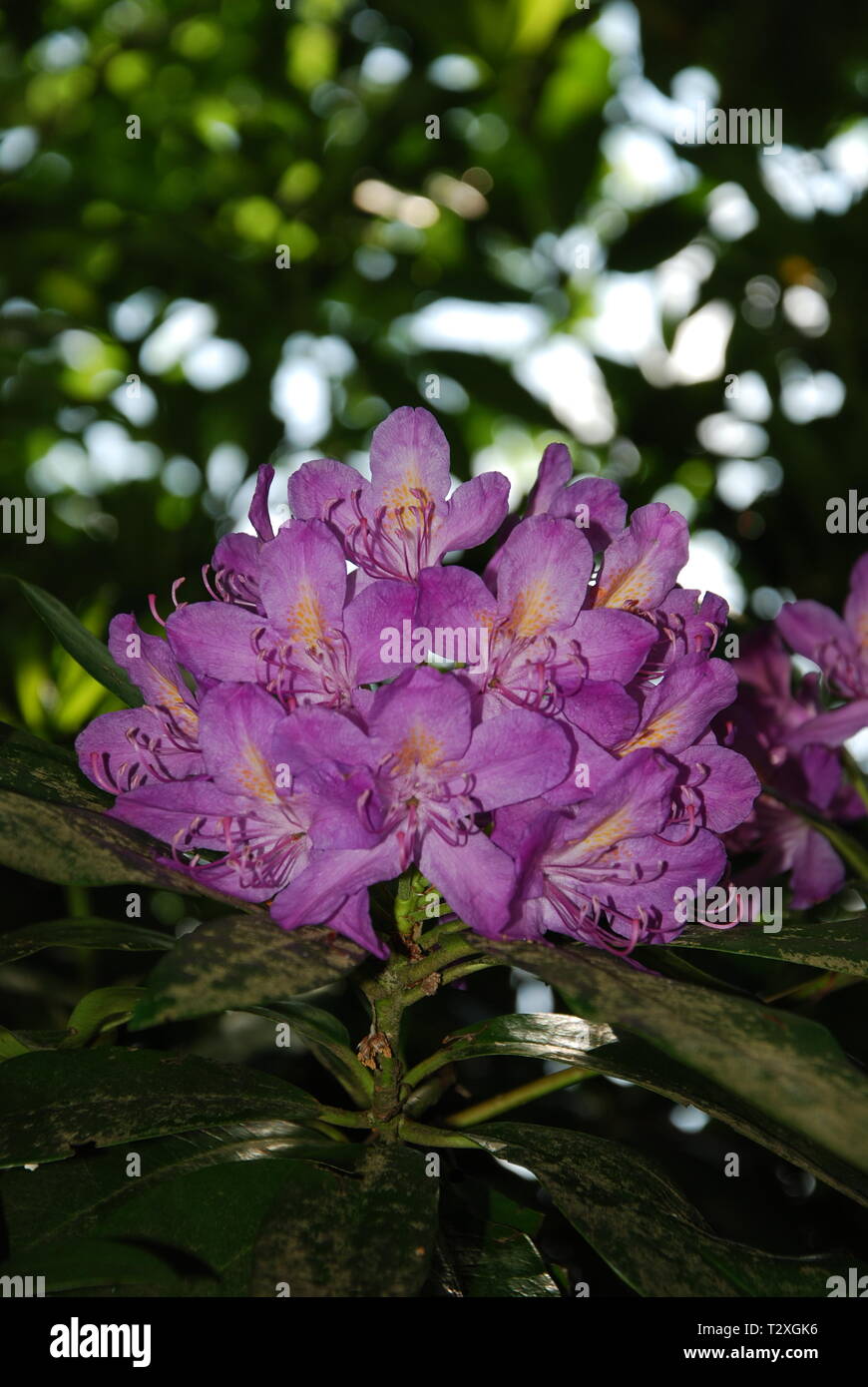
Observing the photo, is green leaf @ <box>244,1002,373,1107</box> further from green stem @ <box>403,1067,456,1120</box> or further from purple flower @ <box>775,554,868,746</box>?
purple flower @ <box>775,554,868,746</box>

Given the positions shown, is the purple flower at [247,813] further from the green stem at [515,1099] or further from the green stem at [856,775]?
the green stem at [856,775]

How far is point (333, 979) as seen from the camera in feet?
1.92

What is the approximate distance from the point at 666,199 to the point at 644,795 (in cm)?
144

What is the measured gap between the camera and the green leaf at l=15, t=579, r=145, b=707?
0.87 m

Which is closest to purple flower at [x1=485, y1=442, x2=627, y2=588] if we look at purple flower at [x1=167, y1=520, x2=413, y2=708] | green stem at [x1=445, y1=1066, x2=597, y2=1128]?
purple flower at [x1=167, y1=520, x2=413, y2=708]

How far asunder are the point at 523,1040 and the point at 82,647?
443 millimetres

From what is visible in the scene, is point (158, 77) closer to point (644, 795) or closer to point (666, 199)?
point (666, 199)

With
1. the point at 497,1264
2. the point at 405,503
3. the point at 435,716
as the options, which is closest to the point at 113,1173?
the point at 497,1264

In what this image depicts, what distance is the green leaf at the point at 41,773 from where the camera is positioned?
0.79 metres

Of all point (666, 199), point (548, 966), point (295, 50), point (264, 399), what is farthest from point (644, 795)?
point (295, 50)

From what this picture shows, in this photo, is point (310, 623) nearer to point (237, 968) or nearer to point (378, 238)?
point (237, 968)

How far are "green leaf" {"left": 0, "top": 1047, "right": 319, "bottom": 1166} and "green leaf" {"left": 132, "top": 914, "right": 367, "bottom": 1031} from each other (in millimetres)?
176

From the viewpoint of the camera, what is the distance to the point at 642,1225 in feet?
2.35

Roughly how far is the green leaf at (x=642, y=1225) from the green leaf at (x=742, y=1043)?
177mm
